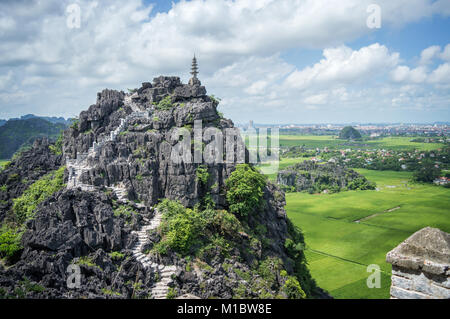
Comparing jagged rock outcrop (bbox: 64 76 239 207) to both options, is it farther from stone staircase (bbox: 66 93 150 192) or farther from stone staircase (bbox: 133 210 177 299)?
stone staircase (bbox: 133 210 177 299)

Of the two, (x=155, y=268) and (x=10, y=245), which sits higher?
(x=10, y=245)

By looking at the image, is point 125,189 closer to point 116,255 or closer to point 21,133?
point 116,255

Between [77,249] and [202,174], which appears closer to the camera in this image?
[77,249]

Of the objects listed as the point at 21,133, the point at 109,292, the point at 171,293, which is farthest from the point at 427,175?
the point at 21,133

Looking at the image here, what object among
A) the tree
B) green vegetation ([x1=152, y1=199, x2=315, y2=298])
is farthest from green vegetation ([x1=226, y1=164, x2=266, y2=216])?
the tree

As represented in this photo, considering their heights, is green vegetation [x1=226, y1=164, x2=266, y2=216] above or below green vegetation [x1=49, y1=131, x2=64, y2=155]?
below
